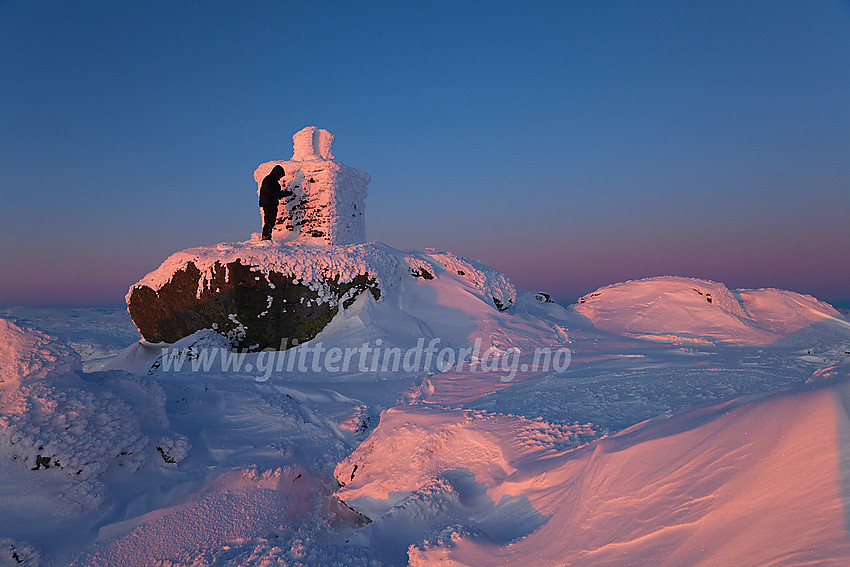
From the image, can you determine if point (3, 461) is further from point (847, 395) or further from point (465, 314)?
point (465, 314)

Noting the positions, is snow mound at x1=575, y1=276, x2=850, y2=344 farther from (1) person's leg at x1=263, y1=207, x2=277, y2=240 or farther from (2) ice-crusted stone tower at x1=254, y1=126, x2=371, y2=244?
(1) person's leg at x1=263, y1=207, x2=277, y2=240

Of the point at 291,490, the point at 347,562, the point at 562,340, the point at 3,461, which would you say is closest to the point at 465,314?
the point at 562,340

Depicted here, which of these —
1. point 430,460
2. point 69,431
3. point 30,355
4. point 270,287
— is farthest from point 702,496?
point 270,287

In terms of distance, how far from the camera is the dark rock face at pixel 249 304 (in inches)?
296

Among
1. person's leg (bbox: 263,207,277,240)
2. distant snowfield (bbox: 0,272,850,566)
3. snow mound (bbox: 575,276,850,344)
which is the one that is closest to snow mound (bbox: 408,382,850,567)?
distant snowfield (bbox: 0,272,850,566)

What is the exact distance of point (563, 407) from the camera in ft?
12.1

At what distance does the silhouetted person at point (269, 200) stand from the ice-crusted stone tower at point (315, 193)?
15.6 inches

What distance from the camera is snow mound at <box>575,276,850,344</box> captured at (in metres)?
8.65

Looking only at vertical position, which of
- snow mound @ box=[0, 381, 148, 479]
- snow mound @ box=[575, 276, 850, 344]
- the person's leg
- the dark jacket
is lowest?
snow mound @ box=[0, 381, 148, 479]

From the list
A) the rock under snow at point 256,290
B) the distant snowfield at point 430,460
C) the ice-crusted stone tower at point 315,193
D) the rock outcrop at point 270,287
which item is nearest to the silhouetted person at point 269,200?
the ice-crusted stone tower at point 315,193

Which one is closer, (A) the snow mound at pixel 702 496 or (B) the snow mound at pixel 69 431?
(A) the snow mound at pixel 702 496

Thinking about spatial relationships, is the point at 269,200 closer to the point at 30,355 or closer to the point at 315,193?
the point at 315,193

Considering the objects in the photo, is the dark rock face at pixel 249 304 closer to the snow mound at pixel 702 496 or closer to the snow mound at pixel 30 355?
the snow mound at pixel 30 355

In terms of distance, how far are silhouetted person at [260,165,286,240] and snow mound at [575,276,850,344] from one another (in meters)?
8.49
